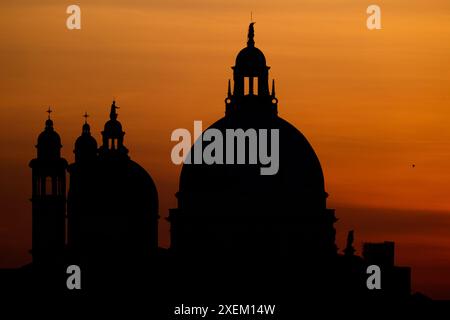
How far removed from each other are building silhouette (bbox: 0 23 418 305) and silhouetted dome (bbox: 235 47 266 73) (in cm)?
5

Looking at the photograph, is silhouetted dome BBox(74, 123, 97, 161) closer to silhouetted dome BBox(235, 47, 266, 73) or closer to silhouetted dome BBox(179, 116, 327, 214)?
silhouetted dome BBox(179, 116, 327, 214)

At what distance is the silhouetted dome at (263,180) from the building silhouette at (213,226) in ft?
0.15

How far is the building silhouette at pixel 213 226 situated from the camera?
131m

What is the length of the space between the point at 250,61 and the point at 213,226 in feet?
26.7

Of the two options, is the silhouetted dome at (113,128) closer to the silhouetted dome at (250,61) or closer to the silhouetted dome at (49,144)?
the silhouetted dome at (49,144)

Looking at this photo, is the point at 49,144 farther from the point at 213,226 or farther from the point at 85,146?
the point at 213,226

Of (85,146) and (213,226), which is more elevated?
(85,146)

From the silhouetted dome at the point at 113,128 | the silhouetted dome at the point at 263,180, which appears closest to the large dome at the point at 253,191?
the silhouetted dome at the point at 263,180

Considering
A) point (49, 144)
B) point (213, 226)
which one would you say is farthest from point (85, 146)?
point (213, 226)

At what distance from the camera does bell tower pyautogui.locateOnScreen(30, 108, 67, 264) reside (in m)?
137

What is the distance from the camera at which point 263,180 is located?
13625 cm
